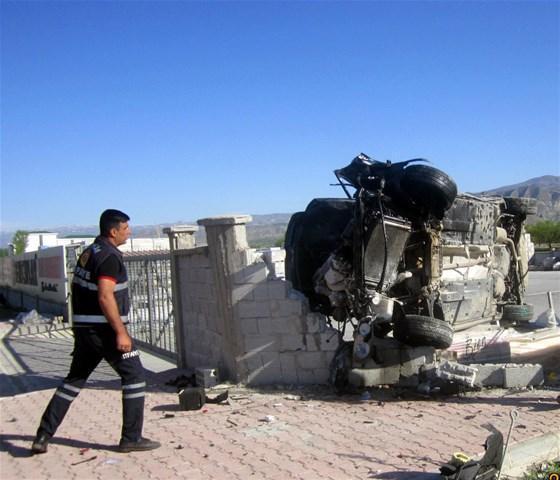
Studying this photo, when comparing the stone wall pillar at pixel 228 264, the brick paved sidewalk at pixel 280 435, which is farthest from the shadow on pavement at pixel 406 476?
the stone wall pillar at pixel 228 264

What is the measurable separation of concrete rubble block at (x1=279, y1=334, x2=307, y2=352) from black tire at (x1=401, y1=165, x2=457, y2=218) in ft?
6.72

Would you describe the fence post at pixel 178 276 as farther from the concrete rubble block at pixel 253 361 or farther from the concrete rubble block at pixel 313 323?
the concrete rubble block at pixel 313 323

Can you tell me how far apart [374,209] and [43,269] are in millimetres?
17524

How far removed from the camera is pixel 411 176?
271 inches

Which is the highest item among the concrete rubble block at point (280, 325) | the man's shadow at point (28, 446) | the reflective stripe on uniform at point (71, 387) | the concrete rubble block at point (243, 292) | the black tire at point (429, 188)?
the black tire at point (429, 188)

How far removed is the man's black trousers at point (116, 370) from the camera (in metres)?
5.11

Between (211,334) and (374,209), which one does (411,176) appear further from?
(211,334)

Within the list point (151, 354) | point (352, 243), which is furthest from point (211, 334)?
point (151, 354)

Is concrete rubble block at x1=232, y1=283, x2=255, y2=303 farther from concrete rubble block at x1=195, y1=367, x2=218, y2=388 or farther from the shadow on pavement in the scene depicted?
the shadow on pavement

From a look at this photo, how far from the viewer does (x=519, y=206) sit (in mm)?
9742

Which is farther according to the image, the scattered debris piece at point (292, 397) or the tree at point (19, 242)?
the tree at point (19, 242)

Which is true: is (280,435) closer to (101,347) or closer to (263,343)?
(101,347)

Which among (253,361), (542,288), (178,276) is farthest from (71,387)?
(542,288)

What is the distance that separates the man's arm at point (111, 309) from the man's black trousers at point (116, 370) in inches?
5.1
